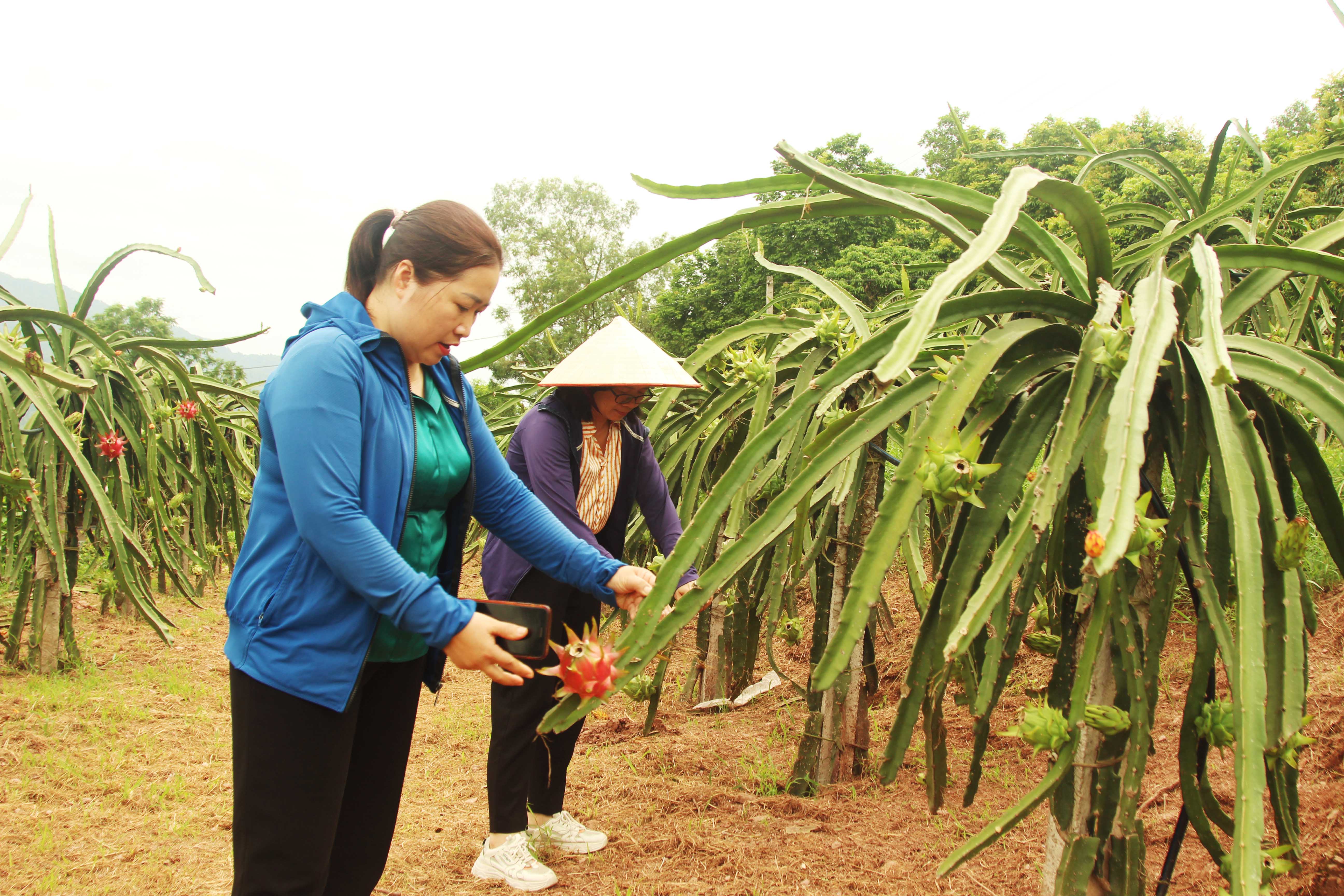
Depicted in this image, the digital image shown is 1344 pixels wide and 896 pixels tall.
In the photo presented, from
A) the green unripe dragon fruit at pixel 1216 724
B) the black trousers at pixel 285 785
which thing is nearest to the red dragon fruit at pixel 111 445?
the black trousers at pixel 285 785

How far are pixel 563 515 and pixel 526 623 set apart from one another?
2.87 ft

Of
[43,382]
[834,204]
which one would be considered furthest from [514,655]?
[43,382]

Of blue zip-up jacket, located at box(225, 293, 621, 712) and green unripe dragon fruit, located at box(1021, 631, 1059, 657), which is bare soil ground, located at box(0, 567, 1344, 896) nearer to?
green unripe dragon fruit, located at box(1021, 631, 1059, 657)

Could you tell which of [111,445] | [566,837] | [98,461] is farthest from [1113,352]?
[98,461]

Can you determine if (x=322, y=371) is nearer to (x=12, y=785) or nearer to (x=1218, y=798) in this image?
(x=1218, y=798)

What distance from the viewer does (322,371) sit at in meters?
1.36

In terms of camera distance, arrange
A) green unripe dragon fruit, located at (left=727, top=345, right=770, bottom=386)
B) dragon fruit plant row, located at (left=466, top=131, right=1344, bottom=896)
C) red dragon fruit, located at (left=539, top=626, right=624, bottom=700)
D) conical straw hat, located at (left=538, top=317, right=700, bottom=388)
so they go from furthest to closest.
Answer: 1. conical straw hat, located at (left=538, top=317, right=700, bottom=388)
2. green unripe dragon fruit, located at (left=727, top=345, right=770, bottom=386)
3. red dragon fruit, located at (left=539, top=626, right=624, bottom=700)
4. dragon fruit plant row, located at (left=466, top=131, right=1344, bottom=896)

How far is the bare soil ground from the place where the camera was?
6.98ft

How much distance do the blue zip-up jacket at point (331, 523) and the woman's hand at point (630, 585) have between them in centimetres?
49

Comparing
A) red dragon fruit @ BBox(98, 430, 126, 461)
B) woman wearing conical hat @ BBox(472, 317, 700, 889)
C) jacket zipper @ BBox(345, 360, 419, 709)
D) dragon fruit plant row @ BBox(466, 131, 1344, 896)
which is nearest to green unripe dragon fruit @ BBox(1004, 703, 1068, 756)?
dragon fruit plant row @ BBox(466, 131, 1344, 896)

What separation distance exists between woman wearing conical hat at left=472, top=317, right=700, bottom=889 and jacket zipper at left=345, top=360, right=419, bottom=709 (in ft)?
2.42

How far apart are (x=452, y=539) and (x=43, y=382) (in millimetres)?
2123

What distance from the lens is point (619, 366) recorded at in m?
2.35

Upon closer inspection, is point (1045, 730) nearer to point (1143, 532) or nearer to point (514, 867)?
point (1143, 532)
